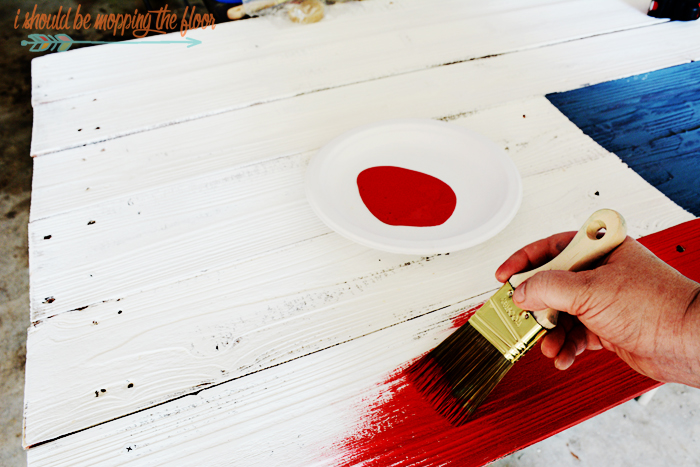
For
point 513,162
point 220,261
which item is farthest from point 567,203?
point 220,261

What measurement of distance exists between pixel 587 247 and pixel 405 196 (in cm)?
35

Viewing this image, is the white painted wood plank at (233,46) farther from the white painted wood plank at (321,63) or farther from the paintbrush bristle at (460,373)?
the paintbrush bristle at (460,373)

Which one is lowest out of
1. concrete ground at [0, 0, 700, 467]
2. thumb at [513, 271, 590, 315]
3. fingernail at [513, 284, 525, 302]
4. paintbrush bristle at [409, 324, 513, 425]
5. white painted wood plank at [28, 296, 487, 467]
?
concrete ground at [0, 0, 700, 467]

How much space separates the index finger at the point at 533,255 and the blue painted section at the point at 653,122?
1.23 feet

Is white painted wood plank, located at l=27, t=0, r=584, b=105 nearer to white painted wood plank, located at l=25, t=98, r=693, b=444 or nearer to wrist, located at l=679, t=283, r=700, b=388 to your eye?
white painted wood plank, located at l=25, t=98, r=693, b=444

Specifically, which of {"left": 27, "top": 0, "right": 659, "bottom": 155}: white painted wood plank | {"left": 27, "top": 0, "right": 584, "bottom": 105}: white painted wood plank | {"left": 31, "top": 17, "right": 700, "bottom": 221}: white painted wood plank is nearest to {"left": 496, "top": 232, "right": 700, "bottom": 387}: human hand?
{"left": 31, "top": 17, "right": 700, "bottom": 221}: white painted wood plank

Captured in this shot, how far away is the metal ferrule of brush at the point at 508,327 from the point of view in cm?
59

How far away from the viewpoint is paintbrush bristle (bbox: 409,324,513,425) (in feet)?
1.96

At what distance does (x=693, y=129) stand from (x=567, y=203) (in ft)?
1.42

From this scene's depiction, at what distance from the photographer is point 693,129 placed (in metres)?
1.02

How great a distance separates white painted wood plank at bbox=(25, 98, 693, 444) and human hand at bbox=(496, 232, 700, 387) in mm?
181

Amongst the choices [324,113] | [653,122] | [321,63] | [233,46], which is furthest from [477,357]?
[233,46]

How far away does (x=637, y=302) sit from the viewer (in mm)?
561

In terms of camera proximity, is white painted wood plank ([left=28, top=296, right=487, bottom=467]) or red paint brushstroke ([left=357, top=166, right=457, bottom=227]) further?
Answer: red paint brushstroke ([left=357, top=166, right=457, bottom=227])
